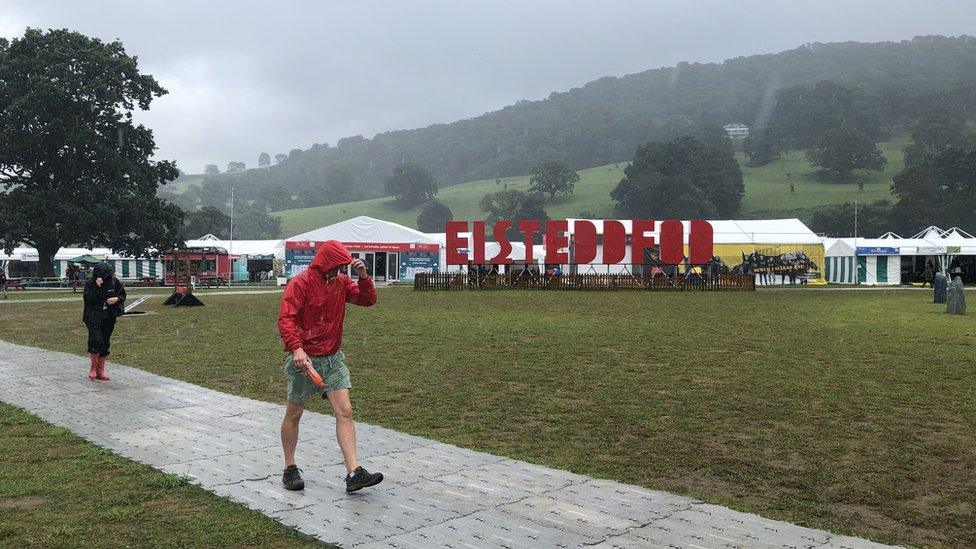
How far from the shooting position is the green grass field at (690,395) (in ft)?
16.2

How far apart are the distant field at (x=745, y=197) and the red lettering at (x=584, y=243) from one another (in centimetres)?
7124

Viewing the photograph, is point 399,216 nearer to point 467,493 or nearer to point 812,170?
point 812,170

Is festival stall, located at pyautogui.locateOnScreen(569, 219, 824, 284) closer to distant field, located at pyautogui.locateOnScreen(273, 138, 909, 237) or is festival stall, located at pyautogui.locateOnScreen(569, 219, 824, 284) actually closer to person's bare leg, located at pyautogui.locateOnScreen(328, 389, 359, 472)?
person's bare leg, located at pyautogui.locateOnScreen(328, 389, 359, 472)

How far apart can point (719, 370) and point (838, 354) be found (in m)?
2.96

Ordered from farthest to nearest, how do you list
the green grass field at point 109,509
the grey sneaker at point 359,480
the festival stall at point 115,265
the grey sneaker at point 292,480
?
the festival stall at point 115,265, the grey sneaker at point 292,480, the grey sneaker at point 359,480, the green grass field at point 109,509

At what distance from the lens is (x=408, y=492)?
4746mm

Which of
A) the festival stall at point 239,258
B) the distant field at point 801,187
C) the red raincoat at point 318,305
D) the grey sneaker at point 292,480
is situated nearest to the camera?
the grey sneaker at point 292,480

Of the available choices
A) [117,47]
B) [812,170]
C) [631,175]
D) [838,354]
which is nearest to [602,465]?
[838,354]

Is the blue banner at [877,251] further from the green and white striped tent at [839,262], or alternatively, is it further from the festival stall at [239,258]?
the festival stall at [239,258]

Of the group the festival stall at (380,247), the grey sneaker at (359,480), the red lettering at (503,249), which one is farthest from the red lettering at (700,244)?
the grey sneaker at (359,480)

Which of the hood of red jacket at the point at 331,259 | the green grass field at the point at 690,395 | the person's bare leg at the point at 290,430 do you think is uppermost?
the hood of red jacket at the point at 331,259

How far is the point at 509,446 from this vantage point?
598 centimetres

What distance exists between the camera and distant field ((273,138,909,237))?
342ft

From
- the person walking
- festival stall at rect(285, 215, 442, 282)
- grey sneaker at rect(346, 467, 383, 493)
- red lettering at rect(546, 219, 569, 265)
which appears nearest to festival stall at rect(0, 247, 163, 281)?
festival stall at rect(285, 215, 442, 282)
